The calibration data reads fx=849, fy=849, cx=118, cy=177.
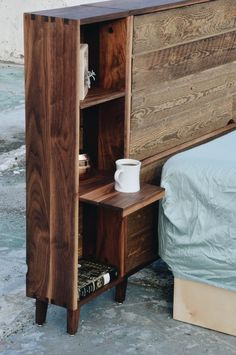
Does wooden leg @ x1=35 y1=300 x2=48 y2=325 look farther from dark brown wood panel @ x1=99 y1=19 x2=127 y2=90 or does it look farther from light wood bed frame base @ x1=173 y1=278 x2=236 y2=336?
dark brown wood panel @ x1=99 y1=19 x2=127 y2=90

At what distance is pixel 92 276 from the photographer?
3.66m

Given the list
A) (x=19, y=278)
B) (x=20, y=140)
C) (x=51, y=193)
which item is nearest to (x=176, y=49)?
(x=51, y=193)

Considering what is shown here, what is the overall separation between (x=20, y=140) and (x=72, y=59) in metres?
3.42

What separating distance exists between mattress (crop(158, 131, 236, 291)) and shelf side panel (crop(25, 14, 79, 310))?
0.49 meters

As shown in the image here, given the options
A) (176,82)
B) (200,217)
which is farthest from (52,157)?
(176,82)

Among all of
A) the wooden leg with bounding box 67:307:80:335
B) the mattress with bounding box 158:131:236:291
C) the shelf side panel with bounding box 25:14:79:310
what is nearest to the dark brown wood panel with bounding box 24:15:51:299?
the shelf side panel with bounding box 25:14:79:310

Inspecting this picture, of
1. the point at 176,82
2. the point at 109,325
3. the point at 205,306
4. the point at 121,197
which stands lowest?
the point at 109,325

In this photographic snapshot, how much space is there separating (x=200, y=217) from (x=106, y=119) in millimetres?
603

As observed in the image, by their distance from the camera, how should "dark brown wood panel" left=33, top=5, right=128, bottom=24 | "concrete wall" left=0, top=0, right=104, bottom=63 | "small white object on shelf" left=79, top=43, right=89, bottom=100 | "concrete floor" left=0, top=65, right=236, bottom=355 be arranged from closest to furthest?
1. "dark brown wood panel" left=33, top=5, right=128, bottom=24
2. "small white object on shelf" left=79, top=43, right=89, bottom=100
3. "concrete floor" left=0, top=65, right=236, bottom=355
4. "concrete wall" left=0, top=0, right=104, bottom=63

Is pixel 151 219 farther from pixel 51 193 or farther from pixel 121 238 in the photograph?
pixel 51 193

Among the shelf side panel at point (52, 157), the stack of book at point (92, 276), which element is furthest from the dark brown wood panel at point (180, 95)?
the stack of book at point (92, 276)

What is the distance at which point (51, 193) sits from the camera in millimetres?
3404

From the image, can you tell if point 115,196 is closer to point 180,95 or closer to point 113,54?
point 113,54

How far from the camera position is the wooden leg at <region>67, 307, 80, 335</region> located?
354 cm
